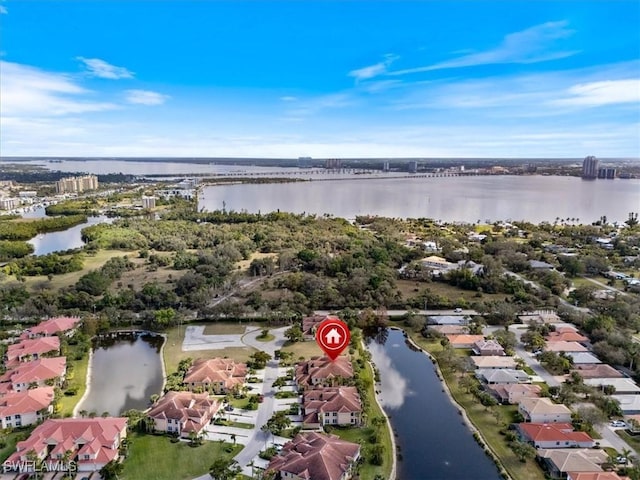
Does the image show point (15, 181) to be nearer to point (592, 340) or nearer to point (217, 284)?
point (217, 284)

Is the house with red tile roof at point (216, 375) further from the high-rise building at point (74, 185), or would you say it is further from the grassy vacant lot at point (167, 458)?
the high-rise building at point (74, 185)

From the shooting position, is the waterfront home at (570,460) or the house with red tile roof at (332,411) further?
the house with red tile roof at (332,411)

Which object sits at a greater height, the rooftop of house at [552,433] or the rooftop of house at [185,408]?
the rooftop of house at [185,408]

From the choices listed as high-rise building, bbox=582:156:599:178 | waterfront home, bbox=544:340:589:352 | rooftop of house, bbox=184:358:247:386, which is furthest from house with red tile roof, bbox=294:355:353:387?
high-rise building, bbox=582:156:599:178

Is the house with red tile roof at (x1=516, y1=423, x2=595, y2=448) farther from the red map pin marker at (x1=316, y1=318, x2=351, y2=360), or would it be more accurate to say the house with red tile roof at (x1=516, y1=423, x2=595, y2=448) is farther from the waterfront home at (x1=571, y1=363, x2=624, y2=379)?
the red map pin marker at (x1=316, y1=318, x2=351, y2=360)

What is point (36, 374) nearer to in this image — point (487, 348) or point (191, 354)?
point (191, 354)

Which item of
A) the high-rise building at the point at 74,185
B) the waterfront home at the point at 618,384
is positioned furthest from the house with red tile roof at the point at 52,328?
the high-rise building at the point at 74,185
